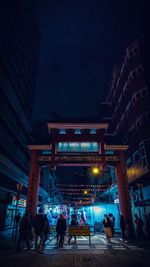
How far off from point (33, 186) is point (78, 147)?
17.5 ft

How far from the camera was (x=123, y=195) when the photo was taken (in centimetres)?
1451

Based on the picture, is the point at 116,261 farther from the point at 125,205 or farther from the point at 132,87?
the point at 132,87

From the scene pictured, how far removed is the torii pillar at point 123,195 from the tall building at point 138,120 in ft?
6.29

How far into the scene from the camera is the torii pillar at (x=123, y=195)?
44.9ft

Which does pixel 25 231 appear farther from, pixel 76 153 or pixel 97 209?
pixel 97 209

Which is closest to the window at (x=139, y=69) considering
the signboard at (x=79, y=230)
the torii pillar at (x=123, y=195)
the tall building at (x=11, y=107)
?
the torii pillar at (x=123, y=195)

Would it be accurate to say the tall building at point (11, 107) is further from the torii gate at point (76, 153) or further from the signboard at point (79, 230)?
the signboard at point (79, 230)

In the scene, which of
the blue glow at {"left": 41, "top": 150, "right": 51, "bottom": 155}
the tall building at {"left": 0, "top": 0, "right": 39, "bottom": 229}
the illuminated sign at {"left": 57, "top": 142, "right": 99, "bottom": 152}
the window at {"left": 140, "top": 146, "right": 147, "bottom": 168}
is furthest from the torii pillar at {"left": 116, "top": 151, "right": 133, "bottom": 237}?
the tall building at {"left": 0, "top": 0, "right": 39, "bottom": 229}

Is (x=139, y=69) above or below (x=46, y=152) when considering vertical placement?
above

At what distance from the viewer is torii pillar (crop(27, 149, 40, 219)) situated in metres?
14.1

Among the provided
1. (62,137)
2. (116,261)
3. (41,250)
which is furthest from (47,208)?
(116,261)

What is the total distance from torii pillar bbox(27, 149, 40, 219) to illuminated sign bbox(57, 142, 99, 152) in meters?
2.42

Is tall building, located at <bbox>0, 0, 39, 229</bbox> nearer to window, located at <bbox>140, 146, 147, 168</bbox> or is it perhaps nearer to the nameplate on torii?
the nameplate on torii

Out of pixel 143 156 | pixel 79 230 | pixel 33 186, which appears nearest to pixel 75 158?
pixel 33 186
